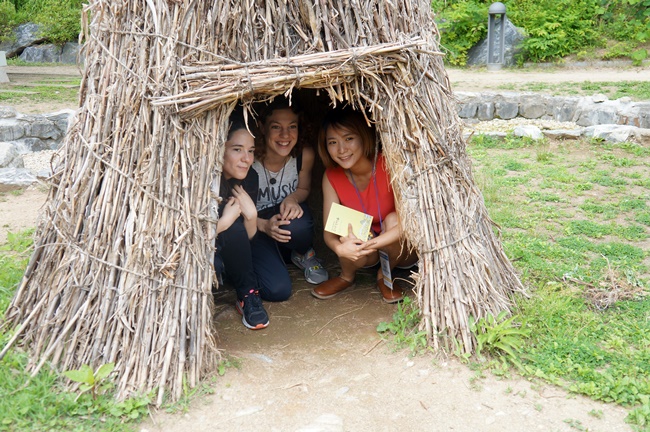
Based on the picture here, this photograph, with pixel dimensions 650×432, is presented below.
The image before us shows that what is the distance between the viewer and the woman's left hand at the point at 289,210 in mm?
4320

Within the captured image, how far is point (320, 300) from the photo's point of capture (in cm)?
421

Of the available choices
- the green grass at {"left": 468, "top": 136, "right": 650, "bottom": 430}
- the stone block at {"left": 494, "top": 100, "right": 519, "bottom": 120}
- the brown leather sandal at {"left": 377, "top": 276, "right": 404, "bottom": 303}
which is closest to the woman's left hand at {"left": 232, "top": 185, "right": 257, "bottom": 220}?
the brown leather sandal at {"left": 377, "top": 276, "right": 404, "bottom": 303}

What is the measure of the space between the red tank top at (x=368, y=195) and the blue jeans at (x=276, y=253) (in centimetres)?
41

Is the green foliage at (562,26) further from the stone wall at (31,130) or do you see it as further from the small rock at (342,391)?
the small rock at (342,391)

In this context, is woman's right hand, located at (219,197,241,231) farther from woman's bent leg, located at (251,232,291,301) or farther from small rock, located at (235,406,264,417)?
small rock, located at (235,406,264,417)

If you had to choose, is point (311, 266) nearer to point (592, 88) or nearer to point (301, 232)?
point (301, 232)

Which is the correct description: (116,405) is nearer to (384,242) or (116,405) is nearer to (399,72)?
(384,242)

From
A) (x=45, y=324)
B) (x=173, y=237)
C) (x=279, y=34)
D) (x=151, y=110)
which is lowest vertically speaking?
(x=45, y=324)

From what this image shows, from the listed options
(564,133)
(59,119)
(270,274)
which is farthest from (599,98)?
(59,119)

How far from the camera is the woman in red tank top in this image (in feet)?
12.8

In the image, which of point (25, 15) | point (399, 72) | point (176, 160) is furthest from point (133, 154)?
point (25, 15)

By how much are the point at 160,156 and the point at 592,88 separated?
9.39 metres

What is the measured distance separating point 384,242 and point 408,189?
575 mm

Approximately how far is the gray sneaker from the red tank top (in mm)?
580
